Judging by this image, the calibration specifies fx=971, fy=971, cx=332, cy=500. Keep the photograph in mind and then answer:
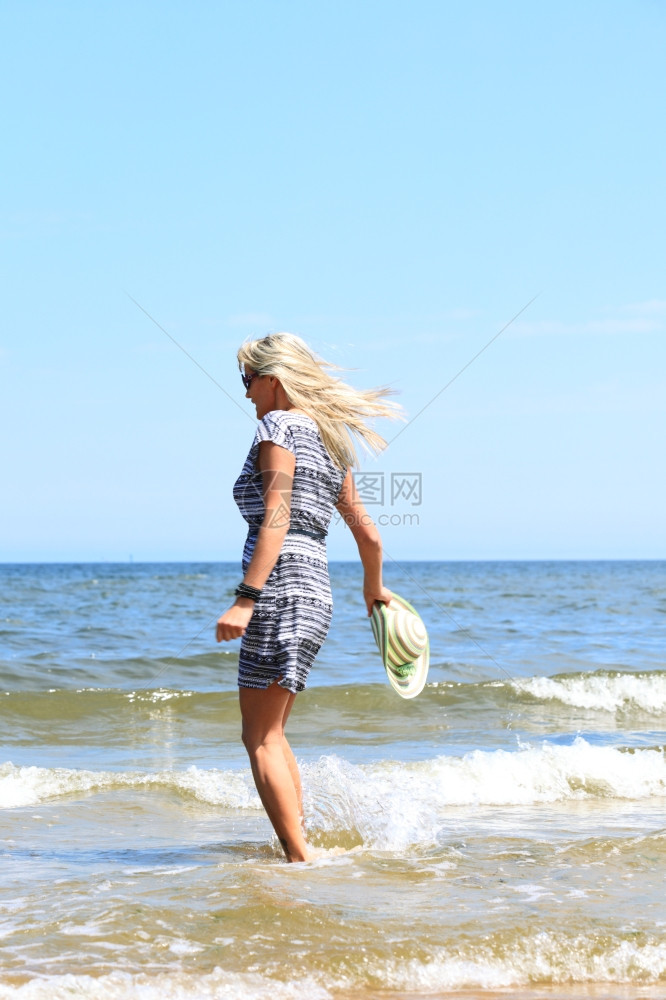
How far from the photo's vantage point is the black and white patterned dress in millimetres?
3330

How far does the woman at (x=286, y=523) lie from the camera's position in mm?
3316

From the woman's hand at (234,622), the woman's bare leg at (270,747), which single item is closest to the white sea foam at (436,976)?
the woman's bare leg at (270,747)

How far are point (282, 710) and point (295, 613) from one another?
37cm

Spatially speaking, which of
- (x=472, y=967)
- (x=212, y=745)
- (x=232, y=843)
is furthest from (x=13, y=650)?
(x=472, y=967)

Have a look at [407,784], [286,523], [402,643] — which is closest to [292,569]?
[286,523]

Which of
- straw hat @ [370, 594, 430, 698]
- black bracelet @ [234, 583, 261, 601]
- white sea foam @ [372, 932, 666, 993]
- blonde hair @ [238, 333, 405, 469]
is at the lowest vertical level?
white sea foam @ [372, 932, 666, 993]

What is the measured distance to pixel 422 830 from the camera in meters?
4.16

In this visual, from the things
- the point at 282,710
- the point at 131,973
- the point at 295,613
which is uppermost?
the point at 295,613

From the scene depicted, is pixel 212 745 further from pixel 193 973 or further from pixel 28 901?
pixel 193 973

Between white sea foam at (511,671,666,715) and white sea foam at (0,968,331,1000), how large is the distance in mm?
7195

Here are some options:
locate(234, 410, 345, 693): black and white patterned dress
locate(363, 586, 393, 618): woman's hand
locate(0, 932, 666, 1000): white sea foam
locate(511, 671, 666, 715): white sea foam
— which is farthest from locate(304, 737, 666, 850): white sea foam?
locate(511, 671, 666, 715): white sea foam

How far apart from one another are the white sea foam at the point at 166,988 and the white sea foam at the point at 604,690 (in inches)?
283

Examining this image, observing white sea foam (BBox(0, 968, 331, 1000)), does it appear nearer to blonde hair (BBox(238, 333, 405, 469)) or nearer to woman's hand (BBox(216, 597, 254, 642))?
woman's hand (BBox(216, 597, 254, 642))

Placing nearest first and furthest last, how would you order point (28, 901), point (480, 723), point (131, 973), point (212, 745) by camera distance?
point (131, 973) < point (28, 901) < point (212, 745) < point (480, 723)
